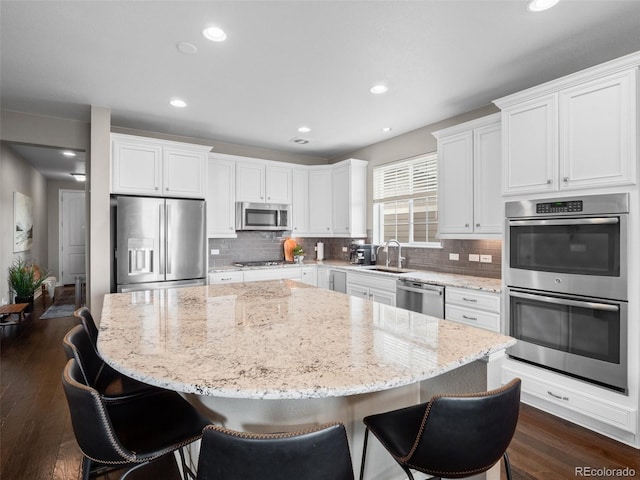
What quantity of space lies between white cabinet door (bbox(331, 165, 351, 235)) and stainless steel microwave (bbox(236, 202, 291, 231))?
724 millimetres

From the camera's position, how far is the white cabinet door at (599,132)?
7.11 ft

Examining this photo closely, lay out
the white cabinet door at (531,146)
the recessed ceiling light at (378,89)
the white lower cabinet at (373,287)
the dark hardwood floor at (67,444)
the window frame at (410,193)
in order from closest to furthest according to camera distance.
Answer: the dark hardwood floor at (67,444)
the white cabinet door at (531,146)
the recessed ceiling light at (378,89)
the white lower cabinet at (373,287)
the window frame at (410,193)

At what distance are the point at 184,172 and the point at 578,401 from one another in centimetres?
441

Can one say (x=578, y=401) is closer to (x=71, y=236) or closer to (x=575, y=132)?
(x=575, y=132)

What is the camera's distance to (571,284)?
241 centimetres

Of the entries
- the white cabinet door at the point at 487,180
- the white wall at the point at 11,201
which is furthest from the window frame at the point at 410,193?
the white wall at the point at 11,201

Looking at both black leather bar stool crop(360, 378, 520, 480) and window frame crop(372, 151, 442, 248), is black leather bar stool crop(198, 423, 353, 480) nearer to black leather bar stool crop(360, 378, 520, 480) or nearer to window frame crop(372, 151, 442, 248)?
black leather bar stool crop(360, 378, 520, 480)

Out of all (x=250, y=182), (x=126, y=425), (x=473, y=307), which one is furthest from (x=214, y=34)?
(x=473, y=307)

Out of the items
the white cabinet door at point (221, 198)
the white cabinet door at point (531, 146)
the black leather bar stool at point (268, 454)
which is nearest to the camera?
the black leather bar stool at point (268, 454)

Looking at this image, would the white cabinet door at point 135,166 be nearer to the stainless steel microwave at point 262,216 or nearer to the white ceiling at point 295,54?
the white ceiling at point 295,54

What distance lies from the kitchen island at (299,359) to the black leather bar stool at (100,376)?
112mm

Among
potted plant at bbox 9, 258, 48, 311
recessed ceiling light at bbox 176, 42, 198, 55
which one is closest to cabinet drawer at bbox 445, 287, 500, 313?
recessed ceiling light at bbox 176, 42, 198, 55

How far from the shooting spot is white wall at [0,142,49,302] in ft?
17.3

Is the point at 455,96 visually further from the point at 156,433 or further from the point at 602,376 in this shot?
the point at 156,433
